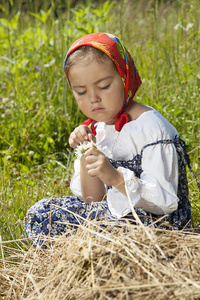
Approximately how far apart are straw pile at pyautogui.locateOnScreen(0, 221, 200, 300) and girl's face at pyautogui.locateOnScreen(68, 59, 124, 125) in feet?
1.94

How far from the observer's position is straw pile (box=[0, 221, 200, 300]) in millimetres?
1415

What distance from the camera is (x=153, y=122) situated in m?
2.04

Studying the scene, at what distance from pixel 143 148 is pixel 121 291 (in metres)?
0.79

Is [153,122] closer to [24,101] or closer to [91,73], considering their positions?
[91,73]

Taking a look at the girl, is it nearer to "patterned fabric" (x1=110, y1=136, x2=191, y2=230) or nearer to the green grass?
"patterned fabric" (x1=110, y1=136, x2=191, y2=230)

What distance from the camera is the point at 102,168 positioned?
189cm

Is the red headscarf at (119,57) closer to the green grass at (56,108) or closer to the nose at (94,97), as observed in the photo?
the nose at (94,97)

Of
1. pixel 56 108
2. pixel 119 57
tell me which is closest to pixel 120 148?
pixel 119 57

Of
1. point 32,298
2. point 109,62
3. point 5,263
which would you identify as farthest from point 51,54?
point 32,298

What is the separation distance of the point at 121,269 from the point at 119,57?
1.02m

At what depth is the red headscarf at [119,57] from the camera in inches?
80.3

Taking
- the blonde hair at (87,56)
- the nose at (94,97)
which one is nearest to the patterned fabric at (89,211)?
the nose at (94,97)

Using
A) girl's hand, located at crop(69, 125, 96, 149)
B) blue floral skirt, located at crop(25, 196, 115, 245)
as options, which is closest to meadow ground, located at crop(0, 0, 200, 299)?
blue floral skirt, located at crop(25, 196, 115, 245)

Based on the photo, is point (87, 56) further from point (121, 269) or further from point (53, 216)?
point (121, 269)
